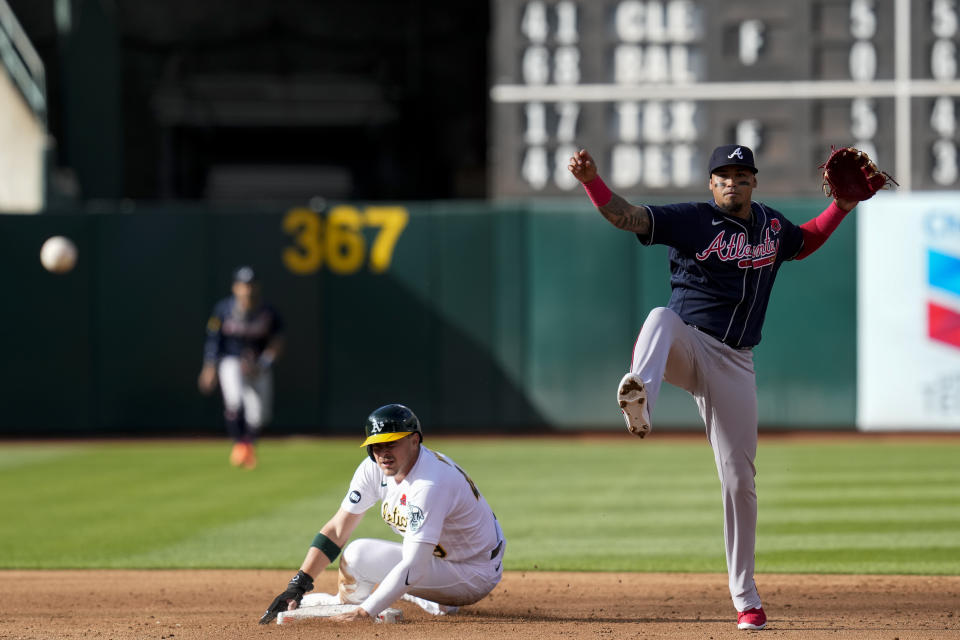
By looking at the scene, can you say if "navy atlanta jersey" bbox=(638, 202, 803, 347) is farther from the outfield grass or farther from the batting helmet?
the outfield grass

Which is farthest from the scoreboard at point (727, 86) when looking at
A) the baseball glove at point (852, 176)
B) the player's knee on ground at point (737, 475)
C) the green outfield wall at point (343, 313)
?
the player's knee on ground at point (737, 475)

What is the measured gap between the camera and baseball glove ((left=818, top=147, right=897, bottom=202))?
5.74 metres

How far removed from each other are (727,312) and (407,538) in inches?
63.7

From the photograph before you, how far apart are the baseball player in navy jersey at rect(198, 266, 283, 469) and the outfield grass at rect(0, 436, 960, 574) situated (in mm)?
427

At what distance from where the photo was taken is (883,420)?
49.8 feet

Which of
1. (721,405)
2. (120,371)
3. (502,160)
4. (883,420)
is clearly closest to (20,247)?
(120,371)

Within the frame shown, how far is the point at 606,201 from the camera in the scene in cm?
527

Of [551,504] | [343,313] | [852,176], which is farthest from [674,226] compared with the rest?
[343,313]

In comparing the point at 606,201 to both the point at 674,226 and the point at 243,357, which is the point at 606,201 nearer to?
the point at 674,226

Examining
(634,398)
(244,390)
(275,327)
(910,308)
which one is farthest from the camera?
(910,308)

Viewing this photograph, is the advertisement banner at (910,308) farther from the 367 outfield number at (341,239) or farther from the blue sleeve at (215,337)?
the blue sleeve at (215,337)

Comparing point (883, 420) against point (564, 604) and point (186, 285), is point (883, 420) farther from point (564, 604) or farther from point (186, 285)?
point (564, 604)

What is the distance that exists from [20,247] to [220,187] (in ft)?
42.9

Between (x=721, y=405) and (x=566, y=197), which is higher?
(x=566, y=197)
